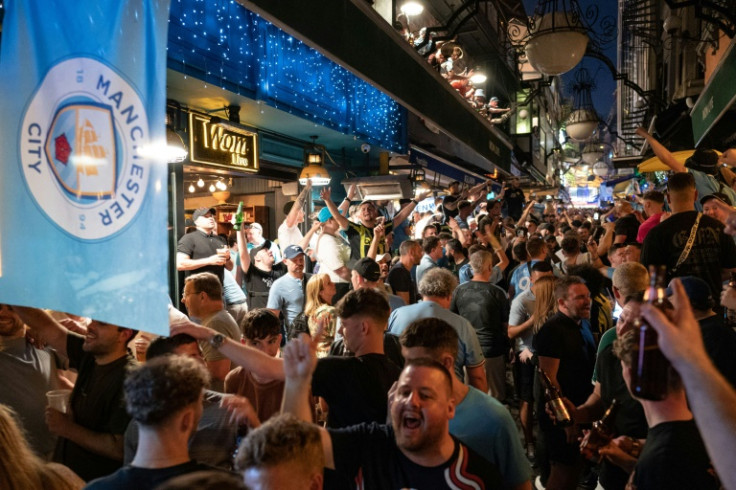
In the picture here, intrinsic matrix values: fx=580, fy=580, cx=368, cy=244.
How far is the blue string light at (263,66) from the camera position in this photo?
18.1 feet

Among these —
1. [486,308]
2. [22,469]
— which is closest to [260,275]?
[486,308]

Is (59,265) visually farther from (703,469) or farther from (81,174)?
(703,469)

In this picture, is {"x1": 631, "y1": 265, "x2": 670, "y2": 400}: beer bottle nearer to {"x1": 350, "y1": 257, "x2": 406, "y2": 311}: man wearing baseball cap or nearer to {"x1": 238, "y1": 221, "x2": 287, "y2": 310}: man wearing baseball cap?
{"x1": 350, "y1": 257, "x2": 406, "y2": 311}: man wearing baseball cap

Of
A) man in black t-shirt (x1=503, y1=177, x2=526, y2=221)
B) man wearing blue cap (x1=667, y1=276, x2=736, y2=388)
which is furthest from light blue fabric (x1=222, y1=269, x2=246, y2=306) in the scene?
man in black t-shirt (x1=503, y1=177, x2=526, y2=221)

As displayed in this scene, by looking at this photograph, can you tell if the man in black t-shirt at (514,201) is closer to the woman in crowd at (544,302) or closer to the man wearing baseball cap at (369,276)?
the woman in crowd at (544,302)

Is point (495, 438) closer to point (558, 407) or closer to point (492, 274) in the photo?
point (558, 407)

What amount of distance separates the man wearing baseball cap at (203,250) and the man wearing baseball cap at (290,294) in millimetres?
780

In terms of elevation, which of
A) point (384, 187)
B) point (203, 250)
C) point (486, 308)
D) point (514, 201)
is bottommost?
point (486, 308)

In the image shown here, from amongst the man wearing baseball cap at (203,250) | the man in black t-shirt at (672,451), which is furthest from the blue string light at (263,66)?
the man in black t-shirt at (672,451)

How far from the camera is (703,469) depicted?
232 centimetres

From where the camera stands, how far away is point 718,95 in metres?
6.63

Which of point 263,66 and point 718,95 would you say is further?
point 718,95

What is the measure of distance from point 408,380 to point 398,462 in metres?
0.36

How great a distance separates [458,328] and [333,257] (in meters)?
3.30
